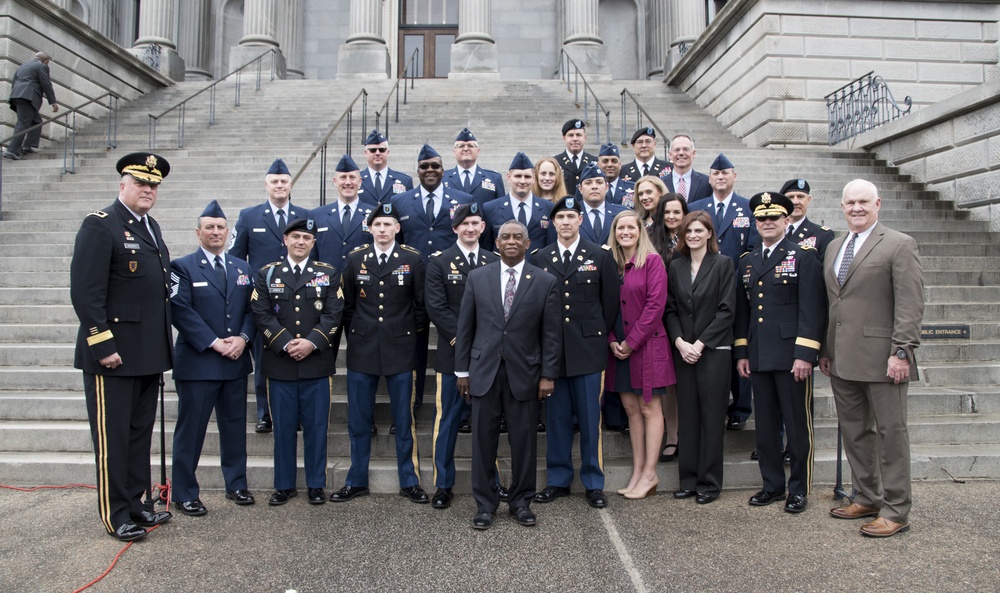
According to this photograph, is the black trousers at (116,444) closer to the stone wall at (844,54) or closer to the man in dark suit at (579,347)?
the man in dark suit at (579,347)

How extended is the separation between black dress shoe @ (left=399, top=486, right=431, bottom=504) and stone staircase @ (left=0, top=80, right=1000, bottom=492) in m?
0.25

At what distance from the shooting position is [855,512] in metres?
4.96

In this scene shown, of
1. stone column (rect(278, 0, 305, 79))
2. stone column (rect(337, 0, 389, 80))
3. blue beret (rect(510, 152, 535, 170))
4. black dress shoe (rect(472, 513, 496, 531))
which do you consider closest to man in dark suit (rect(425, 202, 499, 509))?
black dress shoe (rect(472, 513, 496, 531))

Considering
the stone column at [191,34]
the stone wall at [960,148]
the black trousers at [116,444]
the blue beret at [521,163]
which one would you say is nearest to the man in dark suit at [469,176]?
the blue beret at [521,163]

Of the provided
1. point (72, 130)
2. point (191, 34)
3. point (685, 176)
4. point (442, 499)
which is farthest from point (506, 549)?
point (191, 34)

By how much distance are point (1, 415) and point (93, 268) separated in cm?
301

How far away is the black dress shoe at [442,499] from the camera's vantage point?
17.3ft

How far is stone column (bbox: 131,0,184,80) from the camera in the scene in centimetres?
2291

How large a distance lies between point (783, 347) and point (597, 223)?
1.93 meters

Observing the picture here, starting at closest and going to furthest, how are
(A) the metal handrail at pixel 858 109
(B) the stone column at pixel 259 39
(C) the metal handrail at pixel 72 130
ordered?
(C) the metal handrail at pixel 72 130, (A) the metal handrail at pixel 858 109, (B) the stone column at pixel 259 39

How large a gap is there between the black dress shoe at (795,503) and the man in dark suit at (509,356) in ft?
6.06

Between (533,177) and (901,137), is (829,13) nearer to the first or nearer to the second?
(901,137)

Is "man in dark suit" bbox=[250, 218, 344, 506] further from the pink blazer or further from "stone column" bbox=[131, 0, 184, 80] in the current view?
"stone column" bbox=[131, 0, 184, 80]

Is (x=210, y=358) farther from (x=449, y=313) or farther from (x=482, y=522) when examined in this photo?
(x=482, y=522)
